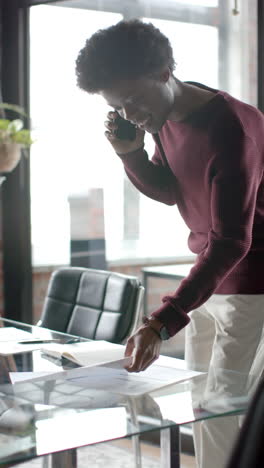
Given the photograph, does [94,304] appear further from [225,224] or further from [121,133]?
[225,224]

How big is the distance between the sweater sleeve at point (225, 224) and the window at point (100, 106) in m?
1.35

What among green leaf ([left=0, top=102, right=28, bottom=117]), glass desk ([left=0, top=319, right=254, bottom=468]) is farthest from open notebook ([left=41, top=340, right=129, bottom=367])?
green leaf ([left=0, top=102, right=28, bottom=117])

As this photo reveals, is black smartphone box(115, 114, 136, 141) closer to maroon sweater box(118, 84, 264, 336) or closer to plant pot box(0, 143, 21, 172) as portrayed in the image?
maroon sweater box(118, 84, 264, 336)

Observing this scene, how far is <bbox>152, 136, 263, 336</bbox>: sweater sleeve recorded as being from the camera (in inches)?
61.2

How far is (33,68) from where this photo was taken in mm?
3871

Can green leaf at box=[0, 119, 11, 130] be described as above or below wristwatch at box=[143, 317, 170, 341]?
above

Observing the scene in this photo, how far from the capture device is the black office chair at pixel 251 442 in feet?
2.40

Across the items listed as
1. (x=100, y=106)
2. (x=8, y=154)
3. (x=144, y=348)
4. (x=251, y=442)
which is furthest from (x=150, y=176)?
(x=100, y=106)

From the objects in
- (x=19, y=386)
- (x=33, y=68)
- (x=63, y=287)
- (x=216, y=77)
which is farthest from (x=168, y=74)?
(x=33, y=68)

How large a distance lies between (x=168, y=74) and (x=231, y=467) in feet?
3.69

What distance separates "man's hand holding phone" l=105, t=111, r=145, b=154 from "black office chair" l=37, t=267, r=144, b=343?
0.54 m

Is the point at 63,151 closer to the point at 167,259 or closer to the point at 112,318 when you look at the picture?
the point at 167,259

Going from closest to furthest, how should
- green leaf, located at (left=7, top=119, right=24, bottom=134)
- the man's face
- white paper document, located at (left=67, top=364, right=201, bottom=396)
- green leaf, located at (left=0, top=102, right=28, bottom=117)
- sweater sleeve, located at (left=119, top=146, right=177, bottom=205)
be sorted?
white paper document, located at (left=67, top=364, right=201, bottom=396)
the man's face
sweater sleeve, located at (left=119, top=146, right=177, bottom=205)
green leaf, located at (left=7, top=119, right=24, bottom=134)
green leaf, located at (left=0, top=102, right=28, bottom=117)

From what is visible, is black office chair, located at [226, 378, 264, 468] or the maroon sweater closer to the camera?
black office chair, located at [226, 378, 264, 468]
